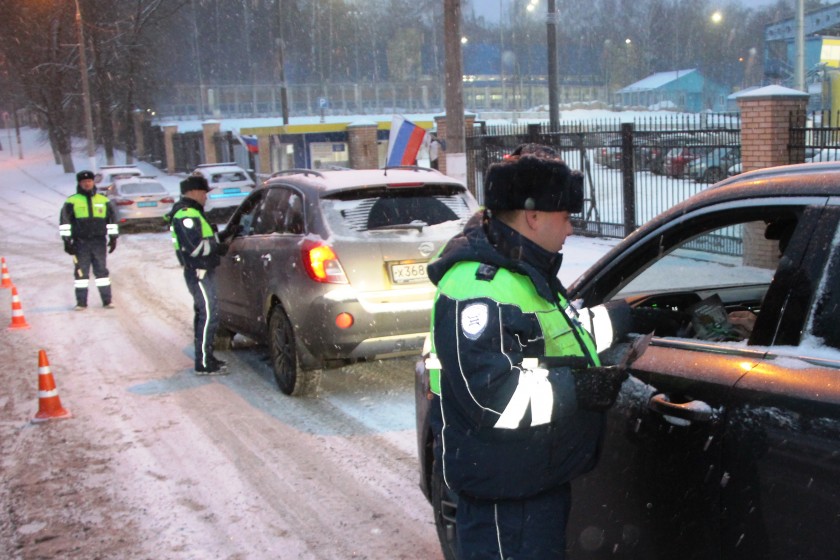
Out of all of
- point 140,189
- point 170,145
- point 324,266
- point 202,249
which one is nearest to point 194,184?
point 202,249

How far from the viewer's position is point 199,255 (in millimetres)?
7805

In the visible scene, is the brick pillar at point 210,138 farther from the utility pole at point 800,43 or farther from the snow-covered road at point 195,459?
the snow-covered road at point 195,459

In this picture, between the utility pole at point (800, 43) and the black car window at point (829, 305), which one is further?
the utility pole at point (800, 43)

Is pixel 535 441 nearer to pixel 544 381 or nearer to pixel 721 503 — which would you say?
pixel 544 381

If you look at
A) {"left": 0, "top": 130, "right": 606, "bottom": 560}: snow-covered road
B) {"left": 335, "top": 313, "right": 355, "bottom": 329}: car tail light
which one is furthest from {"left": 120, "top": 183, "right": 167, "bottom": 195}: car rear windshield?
{"left": 335, "top": 313, "right": 355, "bottom": 329}: car tail light

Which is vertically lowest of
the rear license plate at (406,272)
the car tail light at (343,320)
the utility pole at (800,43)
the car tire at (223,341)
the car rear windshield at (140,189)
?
the car tire at (223,341)

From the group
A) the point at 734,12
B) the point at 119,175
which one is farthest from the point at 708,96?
the point at 119,175

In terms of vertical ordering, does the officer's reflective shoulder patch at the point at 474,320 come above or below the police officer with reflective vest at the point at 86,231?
above

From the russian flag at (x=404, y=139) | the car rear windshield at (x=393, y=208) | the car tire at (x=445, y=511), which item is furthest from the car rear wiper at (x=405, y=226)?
the russian flag at (x=404, y=139)

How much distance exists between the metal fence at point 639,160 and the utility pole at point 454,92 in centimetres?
258

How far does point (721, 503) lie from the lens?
234 cm

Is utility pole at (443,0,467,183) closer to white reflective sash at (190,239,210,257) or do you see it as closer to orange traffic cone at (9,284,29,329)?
white reflective sash at (190,239,210,257)

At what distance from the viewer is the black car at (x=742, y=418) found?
6.95 feet

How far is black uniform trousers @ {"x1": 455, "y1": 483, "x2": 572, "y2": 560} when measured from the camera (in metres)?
2.37
